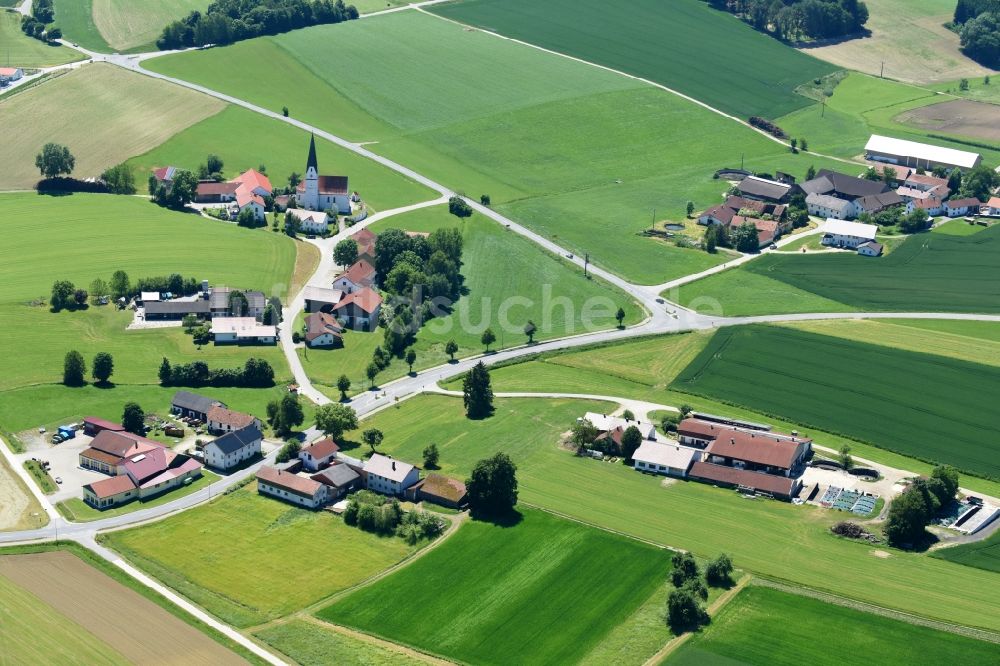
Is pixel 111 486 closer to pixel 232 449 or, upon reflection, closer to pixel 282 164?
pixel 232 449

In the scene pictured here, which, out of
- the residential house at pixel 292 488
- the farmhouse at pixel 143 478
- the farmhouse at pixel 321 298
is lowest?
the farmhouse at pixel 143 478

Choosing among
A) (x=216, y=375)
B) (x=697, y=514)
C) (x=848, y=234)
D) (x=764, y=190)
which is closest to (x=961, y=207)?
(x=848, y=234)

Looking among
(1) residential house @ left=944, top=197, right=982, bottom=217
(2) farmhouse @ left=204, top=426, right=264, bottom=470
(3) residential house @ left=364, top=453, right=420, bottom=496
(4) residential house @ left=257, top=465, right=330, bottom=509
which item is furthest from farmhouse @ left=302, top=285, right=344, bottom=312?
(1) residential house @ left=944, top=197, right=982, bottom=217

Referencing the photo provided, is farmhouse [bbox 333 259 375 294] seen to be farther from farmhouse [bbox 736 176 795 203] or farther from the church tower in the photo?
farmhouse [bbox 736 176 795 203]

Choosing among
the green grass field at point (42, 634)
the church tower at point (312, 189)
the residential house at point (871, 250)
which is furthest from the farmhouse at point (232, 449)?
the residential house at point (871, 250)

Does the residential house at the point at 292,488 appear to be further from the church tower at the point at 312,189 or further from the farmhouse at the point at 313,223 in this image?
the church tower at the point at 312,189

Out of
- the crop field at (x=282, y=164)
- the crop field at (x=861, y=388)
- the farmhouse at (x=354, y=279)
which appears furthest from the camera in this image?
the crop field at (x=282, y=164)

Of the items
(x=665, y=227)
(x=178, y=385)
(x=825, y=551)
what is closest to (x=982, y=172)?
(x=665, y=227)
